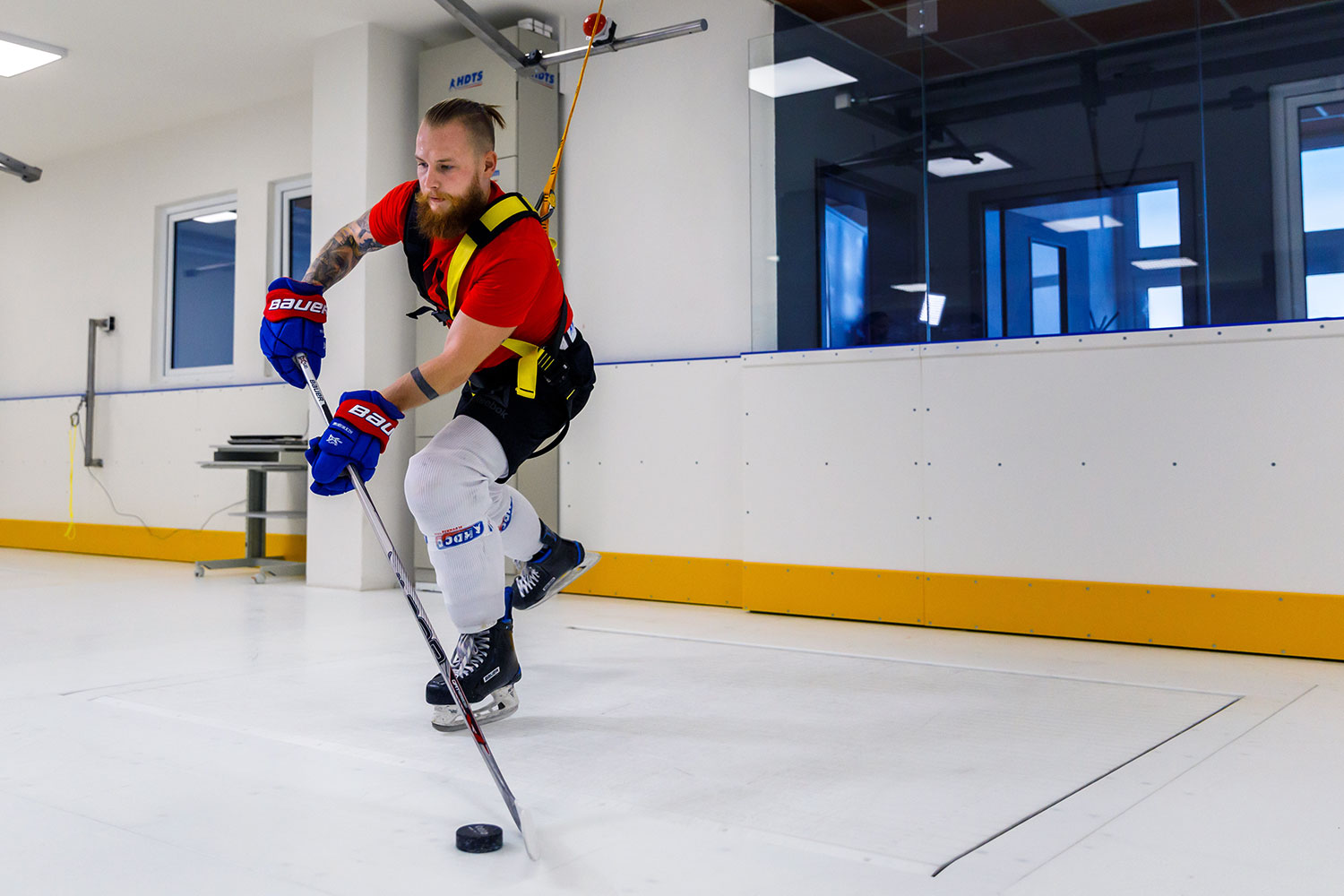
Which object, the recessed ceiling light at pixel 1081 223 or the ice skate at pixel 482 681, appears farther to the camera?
the recessed ceiling light at pixel 1081 223

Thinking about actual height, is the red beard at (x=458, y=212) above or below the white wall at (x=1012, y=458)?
above

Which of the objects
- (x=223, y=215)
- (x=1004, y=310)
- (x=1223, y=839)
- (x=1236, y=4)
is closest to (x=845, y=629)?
(x=1004, y=310)

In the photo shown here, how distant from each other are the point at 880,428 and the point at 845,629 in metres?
0.81

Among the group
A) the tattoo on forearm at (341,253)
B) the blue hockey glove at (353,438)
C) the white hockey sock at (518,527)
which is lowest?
the white hockey sock at (518,527)

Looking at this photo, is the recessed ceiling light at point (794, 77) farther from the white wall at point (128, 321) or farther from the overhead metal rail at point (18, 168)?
the overhead metal rail at point (18, 168)

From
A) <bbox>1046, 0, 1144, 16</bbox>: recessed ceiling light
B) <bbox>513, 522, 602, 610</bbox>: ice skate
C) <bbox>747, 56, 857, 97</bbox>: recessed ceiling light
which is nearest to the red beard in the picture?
<bbox>513, 522, 602, 610</bbox>: ice skate

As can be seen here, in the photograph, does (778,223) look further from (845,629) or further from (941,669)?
(941,669)

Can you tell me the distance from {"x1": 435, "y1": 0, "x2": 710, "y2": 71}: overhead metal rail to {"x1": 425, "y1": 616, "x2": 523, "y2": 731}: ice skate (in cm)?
281

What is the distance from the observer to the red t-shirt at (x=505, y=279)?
2262 millimetres

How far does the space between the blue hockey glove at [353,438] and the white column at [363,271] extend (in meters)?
3.13

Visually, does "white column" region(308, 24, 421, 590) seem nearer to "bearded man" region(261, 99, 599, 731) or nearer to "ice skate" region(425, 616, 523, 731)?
"bearded man" region(261, 99, 599, 731)

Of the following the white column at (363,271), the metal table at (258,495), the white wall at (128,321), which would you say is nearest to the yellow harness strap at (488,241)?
the white column at (363,271)

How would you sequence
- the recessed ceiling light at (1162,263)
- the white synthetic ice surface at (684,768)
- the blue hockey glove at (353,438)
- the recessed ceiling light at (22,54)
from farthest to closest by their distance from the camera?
the recessed ceiling light at (22,54) → the recessed ceiling light at (1162,263) → the blue hockey glove at (353,438) → the white synthetic ice surface at (684,768)

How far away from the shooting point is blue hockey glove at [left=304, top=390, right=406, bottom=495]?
2.04 m
